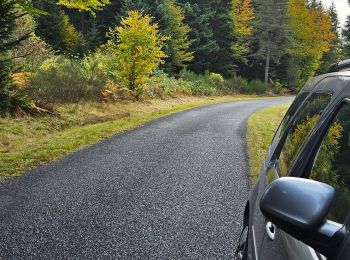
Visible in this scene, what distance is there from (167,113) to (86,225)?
41.4 ft

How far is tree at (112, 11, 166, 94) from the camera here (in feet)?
63.5

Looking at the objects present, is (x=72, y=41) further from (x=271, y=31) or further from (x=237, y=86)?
(x=271, y=31)

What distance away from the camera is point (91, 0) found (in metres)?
9.84

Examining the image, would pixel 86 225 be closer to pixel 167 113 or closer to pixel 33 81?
pixel 33 81

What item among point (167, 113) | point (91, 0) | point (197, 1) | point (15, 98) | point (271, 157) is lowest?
point (167, 113)

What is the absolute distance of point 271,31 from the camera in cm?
4072

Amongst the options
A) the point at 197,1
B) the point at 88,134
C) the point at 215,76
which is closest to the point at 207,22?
the point at 197,1

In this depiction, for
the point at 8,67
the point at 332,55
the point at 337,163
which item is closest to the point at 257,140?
the point at 8,67

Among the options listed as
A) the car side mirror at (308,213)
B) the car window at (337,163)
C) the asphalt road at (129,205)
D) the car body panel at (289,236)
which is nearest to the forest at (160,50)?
the asphalt road at (129,205)

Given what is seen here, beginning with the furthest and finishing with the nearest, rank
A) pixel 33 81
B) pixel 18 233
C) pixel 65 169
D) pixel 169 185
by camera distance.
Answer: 1. pixel 33 81
2. pixel 65 169
3. pixel 169 185
4. pixel 18 233

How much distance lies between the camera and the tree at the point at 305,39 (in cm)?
4328

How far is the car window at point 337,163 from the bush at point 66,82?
1316 cm

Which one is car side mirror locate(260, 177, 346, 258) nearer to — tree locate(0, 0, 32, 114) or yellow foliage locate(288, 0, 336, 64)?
tree locate(0, 0, 32, 114)

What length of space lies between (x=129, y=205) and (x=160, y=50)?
27302 millimetres
